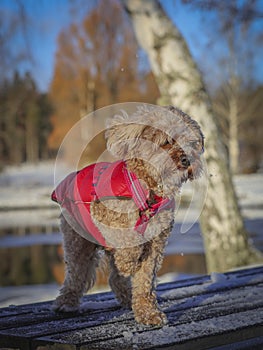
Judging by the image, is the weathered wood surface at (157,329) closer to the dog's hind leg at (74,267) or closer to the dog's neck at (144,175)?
the dog's hind leg at (74,267)

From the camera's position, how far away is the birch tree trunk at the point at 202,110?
8.23 m

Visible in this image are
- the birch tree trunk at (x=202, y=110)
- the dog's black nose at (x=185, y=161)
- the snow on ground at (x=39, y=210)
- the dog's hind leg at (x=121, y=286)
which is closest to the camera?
the dog's black nose at (x=185, y=161)

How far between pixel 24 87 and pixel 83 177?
24.7 m

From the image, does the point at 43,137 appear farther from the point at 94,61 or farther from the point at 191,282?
the point at 191,282

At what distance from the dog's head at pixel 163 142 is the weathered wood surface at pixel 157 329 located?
875 mm

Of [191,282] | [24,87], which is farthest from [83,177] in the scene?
[24,87]

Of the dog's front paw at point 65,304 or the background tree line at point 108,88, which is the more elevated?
the background tree line at point 108,88

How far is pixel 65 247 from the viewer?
4660mm

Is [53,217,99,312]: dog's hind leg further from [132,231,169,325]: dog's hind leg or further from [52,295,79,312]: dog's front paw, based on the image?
[132,231,169,325]: dog's hind leg

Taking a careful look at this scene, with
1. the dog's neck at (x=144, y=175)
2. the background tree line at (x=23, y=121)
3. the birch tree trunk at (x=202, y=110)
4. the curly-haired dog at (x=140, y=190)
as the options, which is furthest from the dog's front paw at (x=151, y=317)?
the background tree line at (x=23, y=121)

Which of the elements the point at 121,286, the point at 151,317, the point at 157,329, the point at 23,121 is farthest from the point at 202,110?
the point at 23,121

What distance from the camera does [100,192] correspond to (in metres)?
4.22

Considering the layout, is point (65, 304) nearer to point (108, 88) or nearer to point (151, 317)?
point (151, 317)

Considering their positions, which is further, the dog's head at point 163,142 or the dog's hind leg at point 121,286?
the dog's hind leg at point 121,286
